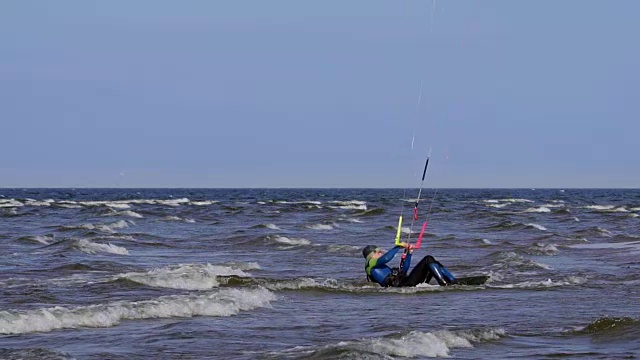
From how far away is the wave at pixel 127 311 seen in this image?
1370 cm

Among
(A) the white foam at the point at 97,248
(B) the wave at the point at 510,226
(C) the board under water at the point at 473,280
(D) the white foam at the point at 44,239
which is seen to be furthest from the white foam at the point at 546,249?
(D) the white foam at the point at 44,239

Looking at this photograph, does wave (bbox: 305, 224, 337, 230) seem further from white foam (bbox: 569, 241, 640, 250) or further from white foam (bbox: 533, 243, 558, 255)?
white foam (bbox: 533, 243, 558, 255)

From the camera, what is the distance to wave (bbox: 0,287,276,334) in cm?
1370

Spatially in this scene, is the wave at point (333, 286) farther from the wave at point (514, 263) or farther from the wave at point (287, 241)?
the wave at point (287, 241)

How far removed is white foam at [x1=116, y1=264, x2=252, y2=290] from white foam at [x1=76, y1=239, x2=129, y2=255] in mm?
7227

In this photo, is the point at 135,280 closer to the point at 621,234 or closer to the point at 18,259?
the point at 18,259

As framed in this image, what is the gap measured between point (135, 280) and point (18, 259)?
6.43 m

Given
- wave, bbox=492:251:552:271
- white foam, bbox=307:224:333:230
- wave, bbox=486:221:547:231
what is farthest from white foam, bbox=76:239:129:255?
wave, bbox=486:221:547:231

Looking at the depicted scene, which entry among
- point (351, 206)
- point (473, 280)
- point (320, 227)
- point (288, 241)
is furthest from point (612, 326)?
point (351, 206)

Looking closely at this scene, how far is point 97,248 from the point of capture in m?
28.9

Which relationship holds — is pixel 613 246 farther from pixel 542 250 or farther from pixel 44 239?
pixel 44 239

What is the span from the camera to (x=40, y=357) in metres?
11.2

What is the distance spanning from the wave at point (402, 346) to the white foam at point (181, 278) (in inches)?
282

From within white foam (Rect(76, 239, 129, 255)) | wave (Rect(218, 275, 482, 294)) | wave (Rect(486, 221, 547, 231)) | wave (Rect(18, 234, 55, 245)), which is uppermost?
wave (Rect(486, 221, 547, 231))
